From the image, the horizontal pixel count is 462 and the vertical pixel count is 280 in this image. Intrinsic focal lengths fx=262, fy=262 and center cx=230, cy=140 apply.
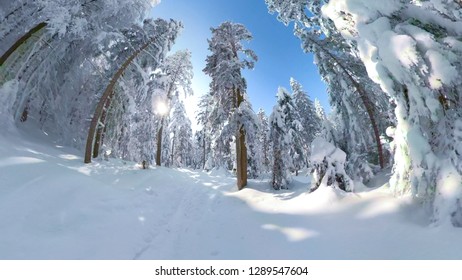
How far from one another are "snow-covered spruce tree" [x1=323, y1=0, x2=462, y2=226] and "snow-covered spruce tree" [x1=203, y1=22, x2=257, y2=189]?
9.28 metres

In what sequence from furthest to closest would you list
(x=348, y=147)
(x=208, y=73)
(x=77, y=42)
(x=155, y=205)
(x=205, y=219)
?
(x=208, y=73)
(x=77, y=42)
(x=348, y=147)
(x=155, y=205)
(x=205, y=219)

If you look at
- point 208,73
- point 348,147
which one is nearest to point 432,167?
point 348,147

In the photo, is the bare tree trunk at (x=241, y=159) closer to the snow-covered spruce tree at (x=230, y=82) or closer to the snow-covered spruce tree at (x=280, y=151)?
the snow-covered spruce tree at (x=230, y=82)

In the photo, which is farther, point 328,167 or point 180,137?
point 180,137

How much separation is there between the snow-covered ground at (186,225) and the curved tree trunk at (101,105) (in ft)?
7.72

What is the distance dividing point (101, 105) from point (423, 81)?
13.5 meters

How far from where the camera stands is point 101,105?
44.6ft

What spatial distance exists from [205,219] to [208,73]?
9758 mm

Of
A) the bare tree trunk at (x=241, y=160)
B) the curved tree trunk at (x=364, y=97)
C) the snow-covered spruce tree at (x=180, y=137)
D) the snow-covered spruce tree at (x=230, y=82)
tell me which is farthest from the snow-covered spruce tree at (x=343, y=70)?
the snow-covered spruce tree at (x=180, y=137)

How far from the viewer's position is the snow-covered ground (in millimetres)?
5133

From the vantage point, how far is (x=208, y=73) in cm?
1630

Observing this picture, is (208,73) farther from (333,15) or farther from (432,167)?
(432,167)

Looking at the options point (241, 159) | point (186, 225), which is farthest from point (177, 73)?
point (186, 225)

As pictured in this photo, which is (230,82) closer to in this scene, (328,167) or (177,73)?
(328,167)
